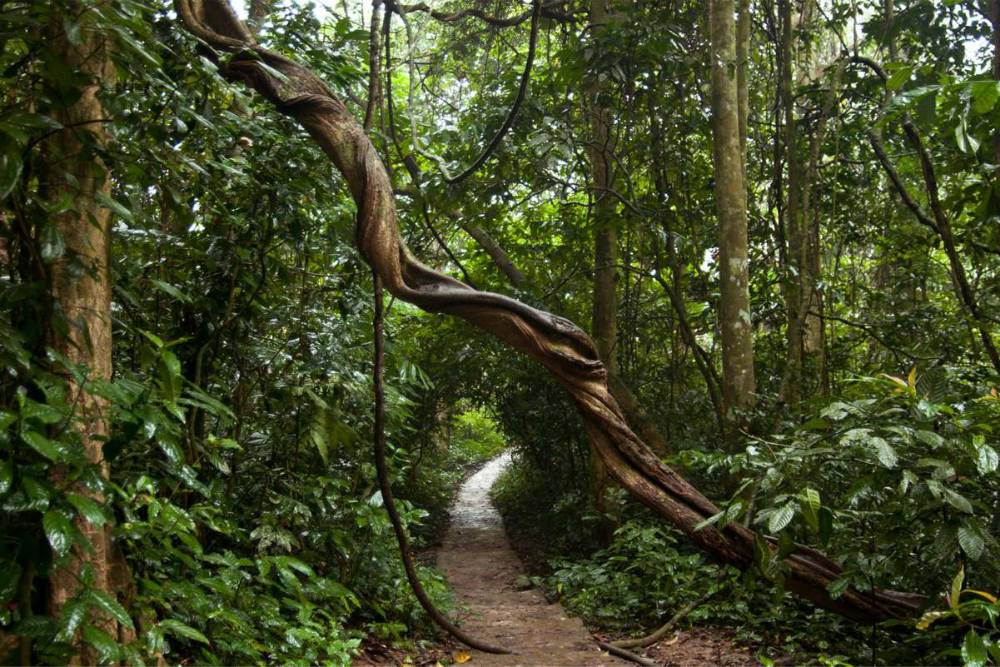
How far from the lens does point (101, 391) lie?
6.12 feet

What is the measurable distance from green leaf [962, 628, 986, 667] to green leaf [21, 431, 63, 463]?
2519mm

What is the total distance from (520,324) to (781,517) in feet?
3.58

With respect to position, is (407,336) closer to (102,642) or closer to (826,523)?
(826,523)

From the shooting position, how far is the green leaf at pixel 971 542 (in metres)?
2.38

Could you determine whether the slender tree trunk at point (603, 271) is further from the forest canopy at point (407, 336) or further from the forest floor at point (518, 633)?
the forest floor at point (518, 633)

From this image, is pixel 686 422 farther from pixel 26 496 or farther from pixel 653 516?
pixel 26 496

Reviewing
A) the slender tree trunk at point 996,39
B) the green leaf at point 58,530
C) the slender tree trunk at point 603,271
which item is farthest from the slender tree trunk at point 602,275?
the green leaf at point 58,530

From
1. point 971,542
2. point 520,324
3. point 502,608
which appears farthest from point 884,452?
point 502,608

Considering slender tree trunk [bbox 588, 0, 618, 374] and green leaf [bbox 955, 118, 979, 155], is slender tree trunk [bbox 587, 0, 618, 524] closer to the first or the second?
slender tree trunk [bbox 588, 0, 618, 374]

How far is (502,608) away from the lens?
572 centimetres

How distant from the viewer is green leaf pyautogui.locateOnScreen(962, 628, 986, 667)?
211cm

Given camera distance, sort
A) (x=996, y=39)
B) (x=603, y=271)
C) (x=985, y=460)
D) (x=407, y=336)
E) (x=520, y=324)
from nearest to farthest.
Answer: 1. (x=985, y=460)
2. (x=520, y=324)
3. (x=996, y=39)
4. (x=603, y=271)
5. (x=407, y=336)

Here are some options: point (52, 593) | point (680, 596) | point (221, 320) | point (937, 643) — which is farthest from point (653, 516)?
point (52, 593)

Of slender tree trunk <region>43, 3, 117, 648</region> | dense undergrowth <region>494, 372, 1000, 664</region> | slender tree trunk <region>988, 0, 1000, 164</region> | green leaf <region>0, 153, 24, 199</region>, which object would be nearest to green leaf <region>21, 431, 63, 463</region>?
slender tree trunk <region>43, 3, 117, 648</region>
